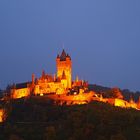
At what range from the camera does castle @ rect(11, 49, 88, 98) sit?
348ft

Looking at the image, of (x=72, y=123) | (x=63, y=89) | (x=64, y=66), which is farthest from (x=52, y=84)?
(x=72, y=123)

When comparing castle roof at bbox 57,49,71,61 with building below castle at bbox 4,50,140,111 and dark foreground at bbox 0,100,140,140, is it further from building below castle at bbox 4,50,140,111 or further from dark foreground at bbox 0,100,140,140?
dark foreground at bbox 0,100,140,140

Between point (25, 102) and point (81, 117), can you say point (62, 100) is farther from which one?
point (81, 117)

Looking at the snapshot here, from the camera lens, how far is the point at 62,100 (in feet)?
328

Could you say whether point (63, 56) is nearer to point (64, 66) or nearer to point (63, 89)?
point (64, 66)

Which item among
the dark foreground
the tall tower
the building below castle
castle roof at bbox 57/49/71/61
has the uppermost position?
castle roof at bbox 57/49/71/61

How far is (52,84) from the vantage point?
107375mm

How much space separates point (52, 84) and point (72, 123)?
27475 millimetres

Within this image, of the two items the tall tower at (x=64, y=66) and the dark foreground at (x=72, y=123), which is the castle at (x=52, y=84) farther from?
the dark foreground at (x=72, y=123)

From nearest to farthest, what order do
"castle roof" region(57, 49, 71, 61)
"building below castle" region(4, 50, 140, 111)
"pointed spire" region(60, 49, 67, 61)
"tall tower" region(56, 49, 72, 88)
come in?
"building below castle" region(4, 50, 140, 111), "tall tower" region(56, 49, 72, 88), "pointed spire" region(60, 49, 67, 61), "castle roof" region(57, 49, 71, 61)

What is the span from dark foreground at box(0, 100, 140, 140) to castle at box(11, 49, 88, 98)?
442 inches

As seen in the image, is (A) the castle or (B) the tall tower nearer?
(A) the castle

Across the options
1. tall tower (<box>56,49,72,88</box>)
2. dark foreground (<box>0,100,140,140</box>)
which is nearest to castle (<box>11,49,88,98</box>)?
tall tower (<box>56,49,72,88</box>)

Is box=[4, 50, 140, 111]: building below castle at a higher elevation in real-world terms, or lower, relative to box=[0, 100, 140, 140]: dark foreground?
higher
